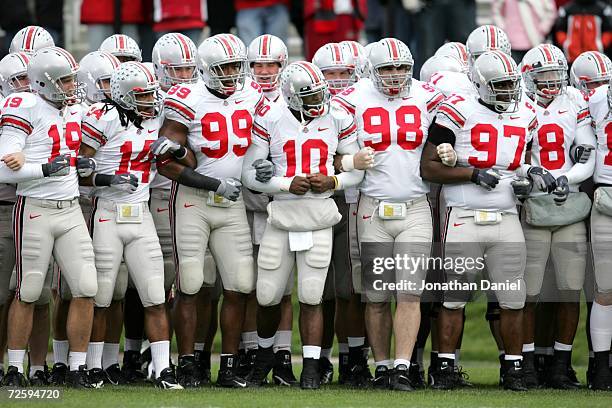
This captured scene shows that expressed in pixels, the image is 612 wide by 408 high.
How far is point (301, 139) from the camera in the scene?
998 centimetres

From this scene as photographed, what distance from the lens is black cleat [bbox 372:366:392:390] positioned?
9.98 metres

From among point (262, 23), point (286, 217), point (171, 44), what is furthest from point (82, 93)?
point (262, 23)

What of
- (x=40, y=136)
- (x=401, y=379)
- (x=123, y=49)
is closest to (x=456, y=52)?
(x=123, y=49)

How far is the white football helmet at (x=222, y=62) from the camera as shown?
33.0 feet

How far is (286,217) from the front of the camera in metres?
9.98

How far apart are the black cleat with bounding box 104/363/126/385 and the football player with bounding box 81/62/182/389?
1.30 feet

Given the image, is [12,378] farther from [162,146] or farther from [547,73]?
[547,73]

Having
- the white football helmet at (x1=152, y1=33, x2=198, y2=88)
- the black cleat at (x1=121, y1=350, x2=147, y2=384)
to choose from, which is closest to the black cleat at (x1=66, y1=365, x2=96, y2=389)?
the black cleat at (x1=121, y1=350, x2=147, y2=384)

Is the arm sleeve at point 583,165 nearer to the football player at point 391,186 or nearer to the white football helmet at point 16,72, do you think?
the football player at point 391,186

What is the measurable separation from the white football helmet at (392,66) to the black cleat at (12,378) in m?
2.92

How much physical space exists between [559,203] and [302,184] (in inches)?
67.0

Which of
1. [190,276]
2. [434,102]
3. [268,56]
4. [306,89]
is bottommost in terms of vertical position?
[190,276]

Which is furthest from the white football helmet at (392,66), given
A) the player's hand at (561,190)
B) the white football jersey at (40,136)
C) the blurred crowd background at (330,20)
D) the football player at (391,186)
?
the blurred crowd background at (330,20)

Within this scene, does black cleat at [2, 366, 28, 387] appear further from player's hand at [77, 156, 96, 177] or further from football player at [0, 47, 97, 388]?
player's hand at [77, 156, 96, 177]
